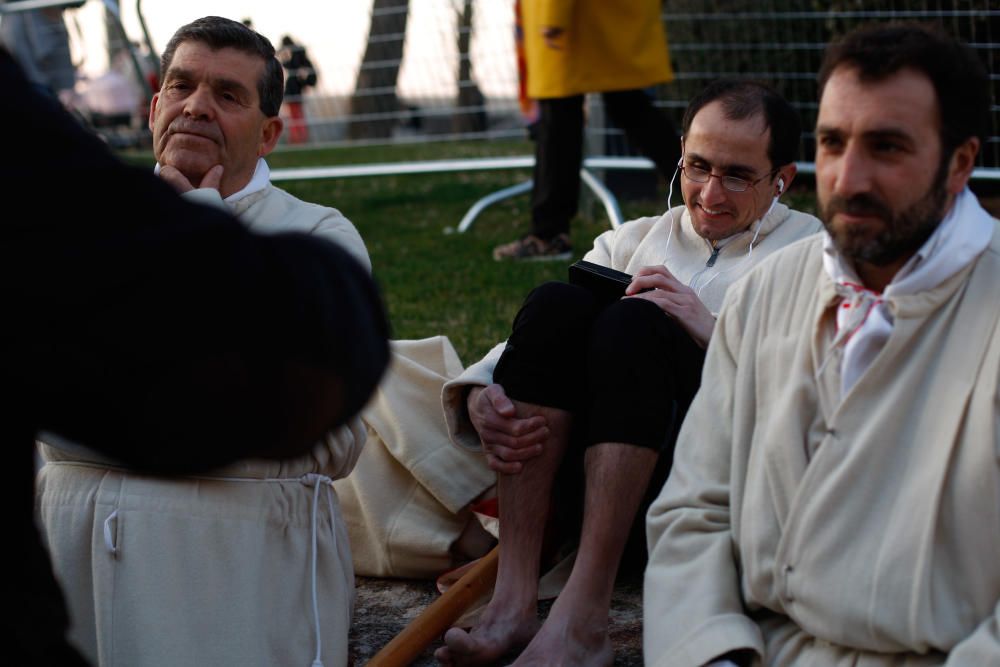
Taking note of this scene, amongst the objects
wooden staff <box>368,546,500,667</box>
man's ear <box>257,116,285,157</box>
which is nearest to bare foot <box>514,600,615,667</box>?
wooden staff <box>368,546,500,667</box>

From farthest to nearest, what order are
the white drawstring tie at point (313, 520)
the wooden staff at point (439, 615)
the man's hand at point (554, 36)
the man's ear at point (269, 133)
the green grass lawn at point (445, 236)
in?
the man's hand at point (554, 36) → the green grass lawn at point (445, 236) → the man's ear at point (269, 133) → the wooden staff at point (439, 615) → the white drawstring tie at point (313, 520)

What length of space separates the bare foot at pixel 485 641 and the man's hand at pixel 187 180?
1237 millimetres

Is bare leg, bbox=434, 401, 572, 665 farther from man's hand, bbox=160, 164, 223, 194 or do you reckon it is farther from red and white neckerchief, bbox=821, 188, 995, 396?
red and white neckerchief, bbox=821, 188, 995, 396

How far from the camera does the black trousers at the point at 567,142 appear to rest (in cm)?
721

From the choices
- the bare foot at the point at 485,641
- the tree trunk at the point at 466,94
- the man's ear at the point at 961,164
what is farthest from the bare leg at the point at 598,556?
the tree trunk at the point at 466,94

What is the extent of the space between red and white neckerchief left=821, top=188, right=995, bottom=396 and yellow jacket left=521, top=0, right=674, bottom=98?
15.9 feet

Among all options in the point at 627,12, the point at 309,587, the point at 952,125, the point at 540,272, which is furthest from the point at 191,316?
the point at 627,12

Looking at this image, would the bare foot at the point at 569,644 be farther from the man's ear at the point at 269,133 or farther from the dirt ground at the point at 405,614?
the man's ear at the point at 269,133

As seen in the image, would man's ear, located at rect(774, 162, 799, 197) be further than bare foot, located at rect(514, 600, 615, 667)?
Yes

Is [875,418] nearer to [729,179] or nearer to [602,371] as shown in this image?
[602,371]

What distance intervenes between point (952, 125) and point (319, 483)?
5.40 feet

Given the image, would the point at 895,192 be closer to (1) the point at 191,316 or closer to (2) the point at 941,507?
(2) the point at 941,507

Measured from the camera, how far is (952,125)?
2301 millimetres

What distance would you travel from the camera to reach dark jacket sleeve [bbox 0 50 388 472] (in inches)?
48.8
